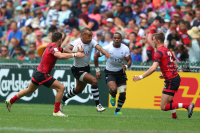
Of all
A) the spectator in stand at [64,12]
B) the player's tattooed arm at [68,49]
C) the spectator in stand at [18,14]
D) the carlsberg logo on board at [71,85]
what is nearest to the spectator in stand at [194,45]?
the carlsberg logo on board at [71,85]

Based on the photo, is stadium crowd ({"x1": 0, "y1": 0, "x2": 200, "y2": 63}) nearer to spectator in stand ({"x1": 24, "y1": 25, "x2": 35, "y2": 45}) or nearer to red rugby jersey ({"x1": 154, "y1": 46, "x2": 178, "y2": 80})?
spectator in stand ({"x1": 24, "y1": 25, "x2": 35, "y2": 45})

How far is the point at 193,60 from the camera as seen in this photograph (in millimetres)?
15398

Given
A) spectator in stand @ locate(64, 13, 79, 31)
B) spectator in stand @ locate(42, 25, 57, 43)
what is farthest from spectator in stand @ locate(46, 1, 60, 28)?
spectator in stand @ locate(42, 25, 57, 43)

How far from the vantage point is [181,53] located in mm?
15672

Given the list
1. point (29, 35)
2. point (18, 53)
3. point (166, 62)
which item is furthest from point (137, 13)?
point (166, 62)

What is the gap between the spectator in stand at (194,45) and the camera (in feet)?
50.2

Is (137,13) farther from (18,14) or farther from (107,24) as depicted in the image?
(18,14)

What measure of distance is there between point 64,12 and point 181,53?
712 cm


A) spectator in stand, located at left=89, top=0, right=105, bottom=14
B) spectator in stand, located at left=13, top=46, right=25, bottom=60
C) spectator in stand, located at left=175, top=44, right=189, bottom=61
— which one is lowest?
spectator in stand, located at left=13, top=46, right=25, bottom=60

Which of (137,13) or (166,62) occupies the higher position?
(137,13)

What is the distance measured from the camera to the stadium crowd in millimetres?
15984

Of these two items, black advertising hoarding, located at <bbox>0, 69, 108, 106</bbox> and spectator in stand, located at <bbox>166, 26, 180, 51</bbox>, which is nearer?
spectator in stand, located at <bbox>166, 26, 180, 51</bbox>

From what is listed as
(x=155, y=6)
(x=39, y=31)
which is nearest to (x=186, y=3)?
(x=155, y=6)

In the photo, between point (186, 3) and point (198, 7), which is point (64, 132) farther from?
point (186, 3)
